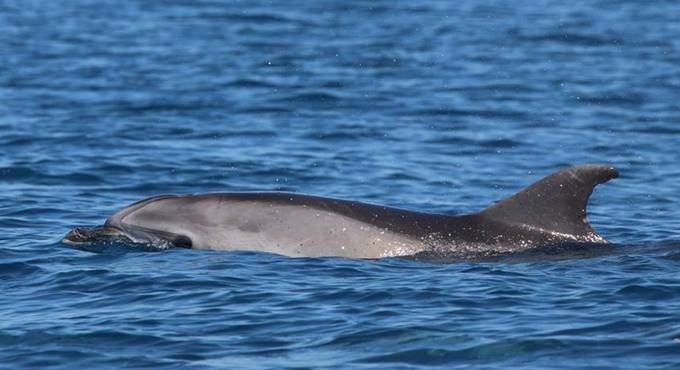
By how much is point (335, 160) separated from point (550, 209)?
7.98m

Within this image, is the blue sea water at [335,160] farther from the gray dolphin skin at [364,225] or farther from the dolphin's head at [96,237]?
the gray dolphin skin at [364,225]

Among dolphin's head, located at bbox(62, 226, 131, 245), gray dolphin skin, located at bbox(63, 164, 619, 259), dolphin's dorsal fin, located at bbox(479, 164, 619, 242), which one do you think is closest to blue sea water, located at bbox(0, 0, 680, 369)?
dolphin's head, located at bbox(62, 226, 131, 245)

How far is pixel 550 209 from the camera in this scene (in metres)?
15.4

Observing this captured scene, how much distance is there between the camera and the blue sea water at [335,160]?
12273 millimetres

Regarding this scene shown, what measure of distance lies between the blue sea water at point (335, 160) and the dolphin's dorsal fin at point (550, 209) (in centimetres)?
56

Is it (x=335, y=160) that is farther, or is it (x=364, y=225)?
(x=335, y=160)

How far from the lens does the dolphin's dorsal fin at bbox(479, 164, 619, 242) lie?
15281mm

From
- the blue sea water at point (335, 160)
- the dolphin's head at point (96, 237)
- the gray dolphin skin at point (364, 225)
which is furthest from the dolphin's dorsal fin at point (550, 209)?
the dolphin's head at point (96, 237)

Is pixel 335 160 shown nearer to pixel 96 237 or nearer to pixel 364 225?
pixel 96 237

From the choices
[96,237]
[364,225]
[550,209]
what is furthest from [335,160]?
[550,209]

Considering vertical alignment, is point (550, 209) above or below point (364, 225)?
above

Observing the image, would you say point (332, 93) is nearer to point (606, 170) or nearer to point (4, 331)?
point (606, 170)

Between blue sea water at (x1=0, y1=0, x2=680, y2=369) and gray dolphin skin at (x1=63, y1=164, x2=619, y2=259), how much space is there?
414mm

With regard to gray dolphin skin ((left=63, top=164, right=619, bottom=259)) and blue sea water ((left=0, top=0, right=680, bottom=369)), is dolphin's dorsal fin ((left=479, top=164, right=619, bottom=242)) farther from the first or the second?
blue sea water ((left=0, top=0, right=680, bottom=369))
